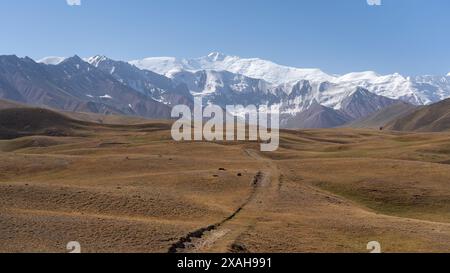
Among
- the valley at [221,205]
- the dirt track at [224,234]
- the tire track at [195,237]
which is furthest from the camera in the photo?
the valley at [221,205]

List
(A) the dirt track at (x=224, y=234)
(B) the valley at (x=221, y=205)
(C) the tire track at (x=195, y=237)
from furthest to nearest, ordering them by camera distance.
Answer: (B) the valley at (x=221, y=205) < (A) the dirt track at (x=224, y=234) < (C) the tire track at (x=195, y=237)

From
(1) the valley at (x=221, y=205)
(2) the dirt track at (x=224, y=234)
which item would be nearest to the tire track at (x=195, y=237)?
(2) the dirt track at (x=224, y=234)

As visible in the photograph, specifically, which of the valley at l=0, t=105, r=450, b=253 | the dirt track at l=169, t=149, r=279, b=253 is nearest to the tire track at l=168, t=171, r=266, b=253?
the dirt track at l=169, t=149, r=279, b=253

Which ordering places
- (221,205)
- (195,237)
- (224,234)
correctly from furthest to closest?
(221,205)
(224,234)
(195,237)

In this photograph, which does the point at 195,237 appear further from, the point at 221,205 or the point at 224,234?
the point at 221,205

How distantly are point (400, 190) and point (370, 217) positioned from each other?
18.4 metres

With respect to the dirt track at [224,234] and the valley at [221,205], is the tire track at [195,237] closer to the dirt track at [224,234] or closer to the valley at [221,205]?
the dirt track at [224,234]

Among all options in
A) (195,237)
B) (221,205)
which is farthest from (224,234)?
(221,205)

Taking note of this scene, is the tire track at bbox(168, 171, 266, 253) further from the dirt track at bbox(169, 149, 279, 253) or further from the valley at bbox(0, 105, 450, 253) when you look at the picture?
the valley at bbox(0, 105, 450, 253)

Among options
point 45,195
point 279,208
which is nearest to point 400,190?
point 279,208

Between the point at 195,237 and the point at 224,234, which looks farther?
the point at 224,234

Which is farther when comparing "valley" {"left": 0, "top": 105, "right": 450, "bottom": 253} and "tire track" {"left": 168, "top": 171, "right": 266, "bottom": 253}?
"valley" {"left": 0, "top": 105, "right": 450, "bottom": 253}

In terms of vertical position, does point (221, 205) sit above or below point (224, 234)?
below
